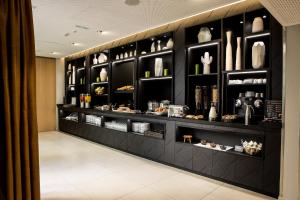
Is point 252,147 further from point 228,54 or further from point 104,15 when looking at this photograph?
point 104,15

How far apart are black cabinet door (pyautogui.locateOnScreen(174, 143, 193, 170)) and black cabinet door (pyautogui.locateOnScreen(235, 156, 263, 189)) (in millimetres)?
823

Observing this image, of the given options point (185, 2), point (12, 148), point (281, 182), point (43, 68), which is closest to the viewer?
point (12, 148)

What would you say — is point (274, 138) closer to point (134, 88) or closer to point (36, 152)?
point (36, 152)

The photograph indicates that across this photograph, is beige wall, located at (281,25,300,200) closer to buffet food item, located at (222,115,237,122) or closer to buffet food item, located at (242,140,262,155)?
buffet food item, located at (242,140,262,155)

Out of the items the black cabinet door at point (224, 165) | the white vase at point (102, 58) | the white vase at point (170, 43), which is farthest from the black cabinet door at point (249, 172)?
the white vase at point (102, 58)

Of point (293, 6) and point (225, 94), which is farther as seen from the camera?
point (225, 94)

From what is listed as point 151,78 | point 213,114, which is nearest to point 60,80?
point 151,78

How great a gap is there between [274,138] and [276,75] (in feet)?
2.84

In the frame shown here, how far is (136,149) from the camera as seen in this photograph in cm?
486

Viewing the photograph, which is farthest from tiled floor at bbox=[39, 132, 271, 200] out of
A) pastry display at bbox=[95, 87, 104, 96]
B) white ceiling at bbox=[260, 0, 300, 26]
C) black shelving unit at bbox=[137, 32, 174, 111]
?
white ceiling at bbox=[260, 0, 300, 26]

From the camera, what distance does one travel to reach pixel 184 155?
390 cm

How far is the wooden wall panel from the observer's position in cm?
795

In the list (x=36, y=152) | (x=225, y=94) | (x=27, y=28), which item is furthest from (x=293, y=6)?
(x=36, y=152)

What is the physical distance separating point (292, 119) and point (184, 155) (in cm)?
183
